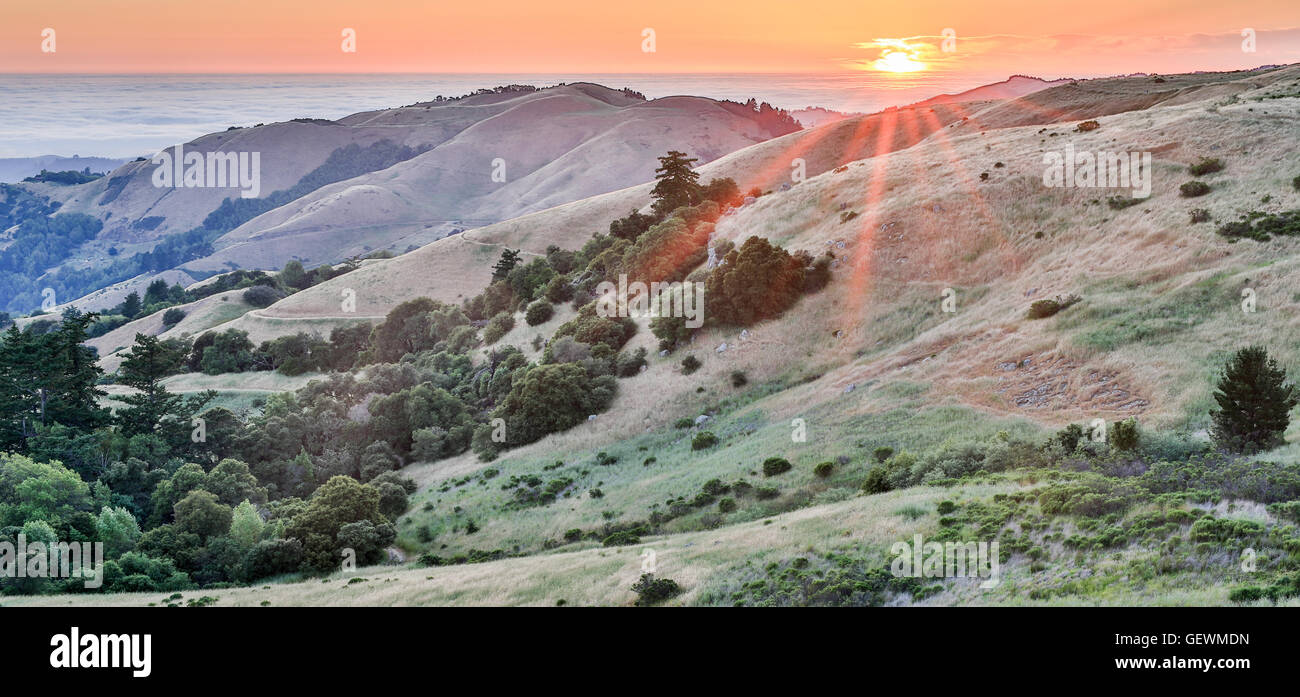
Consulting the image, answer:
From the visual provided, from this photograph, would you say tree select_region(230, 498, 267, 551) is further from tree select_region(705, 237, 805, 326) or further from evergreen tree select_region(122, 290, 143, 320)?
evergreen tree select_region(122, 290, 143, 320)

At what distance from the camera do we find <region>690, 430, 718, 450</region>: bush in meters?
46.0

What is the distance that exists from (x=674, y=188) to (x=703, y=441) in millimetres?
60399

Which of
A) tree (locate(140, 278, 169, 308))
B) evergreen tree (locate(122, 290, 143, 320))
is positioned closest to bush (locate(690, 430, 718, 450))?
evergreen tree (locate(122, 290, 143, 320))

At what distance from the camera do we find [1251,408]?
87.8 ft

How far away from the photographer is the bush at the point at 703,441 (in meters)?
46.0

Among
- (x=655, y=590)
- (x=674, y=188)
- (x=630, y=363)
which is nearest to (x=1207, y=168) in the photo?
(x=630, y=363)

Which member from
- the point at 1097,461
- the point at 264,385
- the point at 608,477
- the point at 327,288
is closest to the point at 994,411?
the point at 1097,461

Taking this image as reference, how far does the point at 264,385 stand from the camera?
90.1 m

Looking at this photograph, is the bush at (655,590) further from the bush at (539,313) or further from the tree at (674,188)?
the tree at (674,188)

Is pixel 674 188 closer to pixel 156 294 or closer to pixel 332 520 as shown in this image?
pixel 332 520

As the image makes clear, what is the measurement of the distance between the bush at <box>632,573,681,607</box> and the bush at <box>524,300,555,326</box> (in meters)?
61.6

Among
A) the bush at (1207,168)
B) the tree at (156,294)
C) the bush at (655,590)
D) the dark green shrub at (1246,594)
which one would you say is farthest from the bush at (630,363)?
the tree at (156,294)

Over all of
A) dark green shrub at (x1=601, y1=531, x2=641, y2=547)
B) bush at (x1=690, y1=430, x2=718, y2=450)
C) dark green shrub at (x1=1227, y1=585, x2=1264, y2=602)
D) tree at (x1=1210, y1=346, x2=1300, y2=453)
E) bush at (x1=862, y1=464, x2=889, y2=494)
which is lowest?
dark green shrub at (x1=601, y1=531, x2=641, y2=547)
